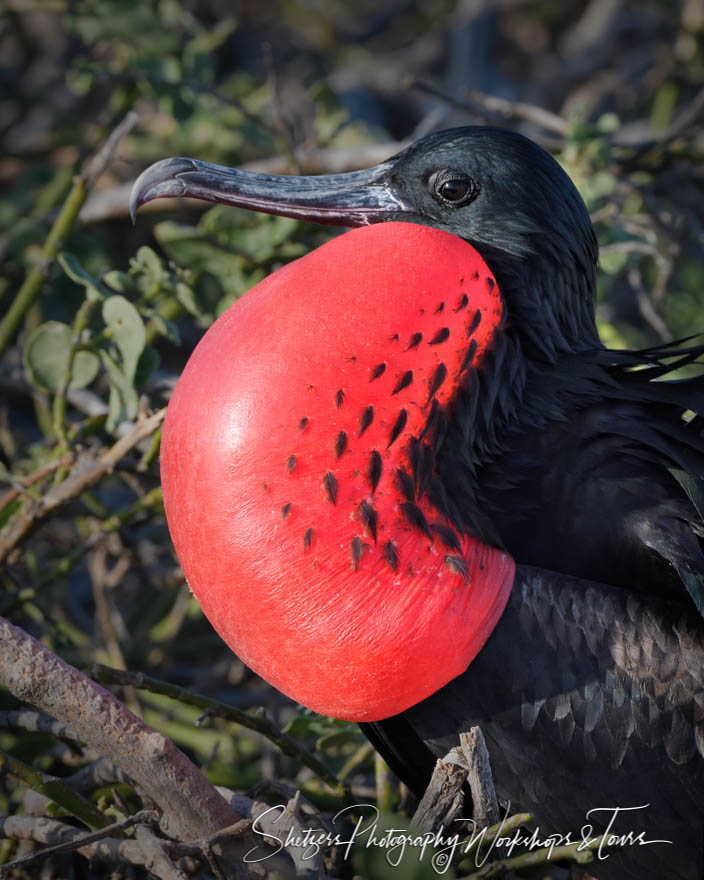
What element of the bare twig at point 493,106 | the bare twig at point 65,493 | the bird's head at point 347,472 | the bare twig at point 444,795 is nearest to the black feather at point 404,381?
the bird's head at point 347,472

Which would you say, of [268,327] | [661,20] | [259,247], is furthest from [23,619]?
[661,20]

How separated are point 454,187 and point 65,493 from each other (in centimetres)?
87

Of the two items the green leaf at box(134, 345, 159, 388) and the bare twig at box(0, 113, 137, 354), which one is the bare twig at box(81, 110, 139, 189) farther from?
the green leaf at box(134, 345, 159, 388)

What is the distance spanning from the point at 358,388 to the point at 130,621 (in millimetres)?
1424

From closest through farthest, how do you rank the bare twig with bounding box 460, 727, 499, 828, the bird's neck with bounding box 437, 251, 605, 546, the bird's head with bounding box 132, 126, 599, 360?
the bare twig with bounding box 460, 727, 499, 828 → the bird's neck with bounding box 437, 251, 605, 546 → the bird's head with bounding box 132, 126, 599, 360

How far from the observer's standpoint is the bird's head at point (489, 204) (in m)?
1.84

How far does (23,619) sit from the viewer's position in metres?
2.46

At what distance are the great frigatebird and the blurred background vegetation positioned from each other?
39 centimetres

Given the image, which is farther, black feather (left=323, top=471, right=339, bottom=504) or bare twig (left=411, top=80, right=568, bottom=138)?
bare twig (left=411, top=80, right=568, bottom=138)

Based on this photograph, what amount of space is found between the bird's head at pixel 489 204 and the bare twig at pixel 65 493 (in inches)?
19.3

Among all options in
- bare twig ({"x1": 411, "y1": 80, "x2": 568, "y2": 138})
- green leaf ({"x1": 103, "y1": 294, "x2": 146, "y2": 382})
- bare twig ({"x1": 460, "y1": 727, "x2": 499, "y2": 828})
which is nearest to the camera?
bare twig ({"x1": 460, "y1": 727, "x2": 499, "y2": 828})

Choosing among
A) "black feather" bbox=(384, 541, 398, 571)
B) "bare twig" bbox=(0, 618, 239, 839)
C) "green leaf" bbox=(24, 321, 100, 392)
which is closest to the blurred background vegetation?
"green leaf" bbox=(24, 321, 100, 392)

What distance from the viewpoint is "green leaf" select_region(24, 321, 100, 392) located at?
6.95 ft

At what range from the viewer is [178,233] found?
2.42 m
